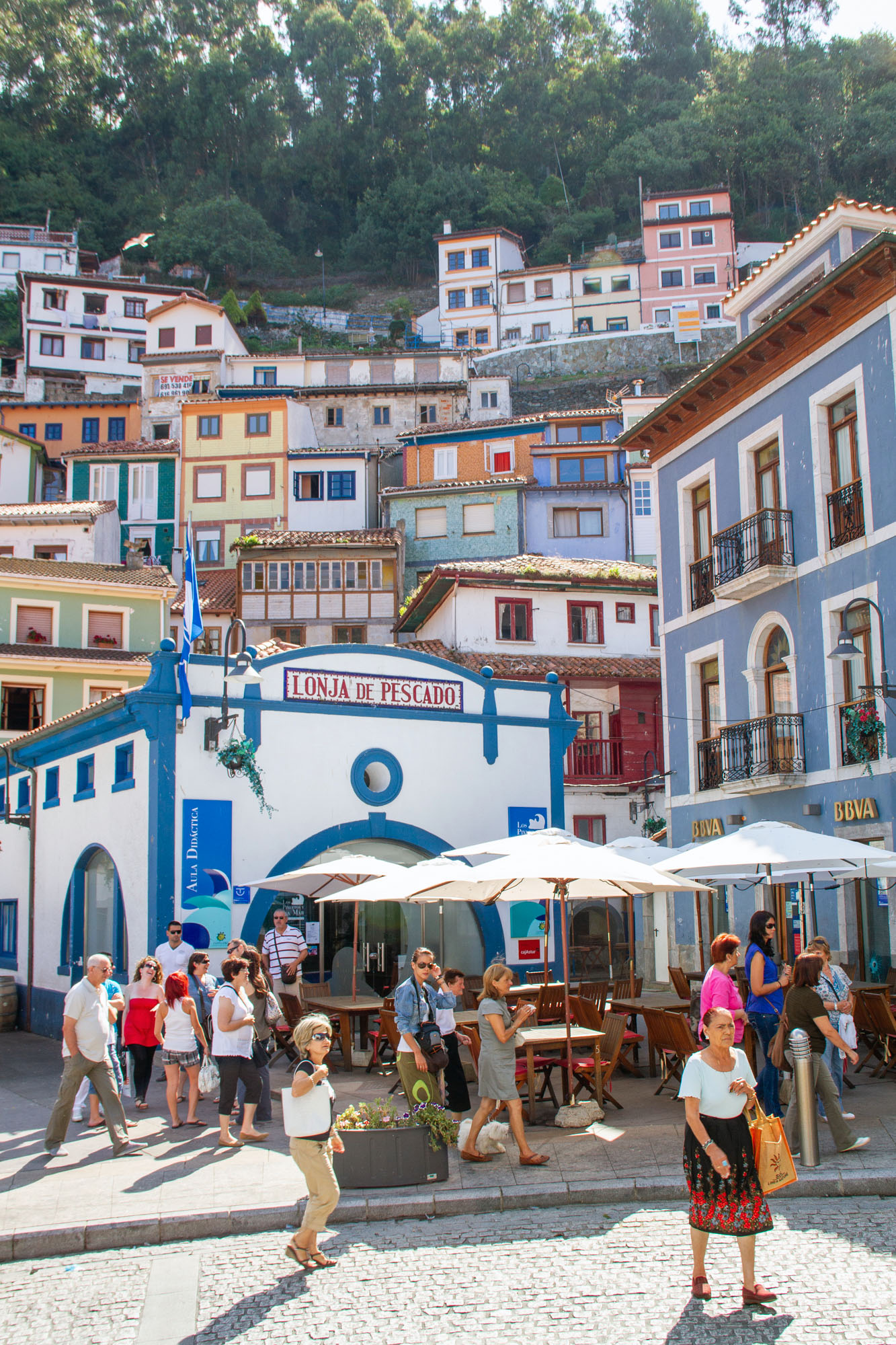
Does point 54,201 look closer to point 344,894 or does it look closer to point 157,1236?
point 344,894

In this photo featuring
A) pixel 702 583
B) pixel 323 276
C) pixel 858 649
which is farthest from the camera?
pixel 323 276

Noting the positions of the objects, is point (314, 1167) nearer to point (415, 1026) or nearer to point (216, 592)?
point (415, 1026)

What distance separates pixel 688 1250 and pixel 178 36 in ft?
338

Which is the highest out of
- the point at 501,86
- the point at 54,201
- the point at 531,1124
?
the point at 501,86

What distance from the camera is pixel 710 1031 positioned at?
6.77m

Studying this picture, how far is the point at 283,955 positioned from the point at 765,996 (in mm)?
6747

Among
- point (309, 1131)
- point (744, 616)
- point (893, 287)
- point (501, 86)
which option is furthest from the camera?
point (501, 86)

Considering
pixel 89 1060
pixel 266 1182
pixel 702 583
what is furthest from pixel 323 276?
pixel 266 1182

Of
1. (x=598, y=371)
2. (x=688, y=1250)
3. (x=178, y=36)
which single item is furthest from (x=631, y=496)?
(x=178, y=36)

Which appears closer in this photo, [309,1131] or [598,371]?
[309,1131]

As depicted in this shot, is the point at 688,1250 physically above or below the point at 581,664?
below

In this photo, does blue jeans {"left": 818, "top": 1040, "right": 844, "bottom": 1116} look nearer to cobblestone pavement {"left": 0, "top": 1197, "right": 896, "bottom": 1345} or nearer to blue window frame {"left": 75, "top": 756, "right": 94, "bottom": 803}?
cobblestone pavement {"left": 0, "top": 1197, "right": 896, "bottom": 1345}

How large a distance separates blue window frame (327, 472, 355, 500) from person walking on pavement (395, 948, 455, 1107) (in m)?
39.7

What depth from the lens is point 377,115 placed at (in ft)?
299
